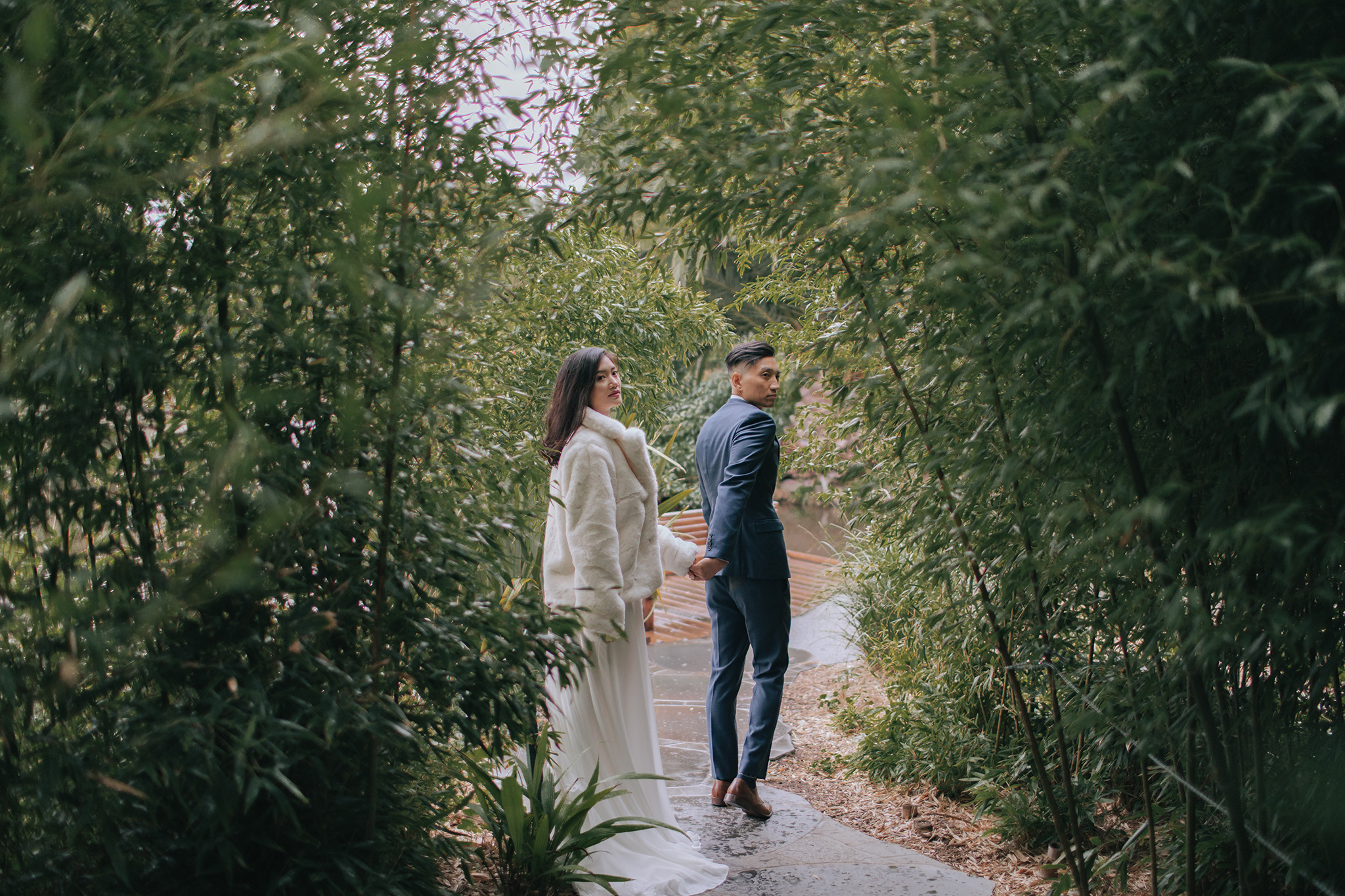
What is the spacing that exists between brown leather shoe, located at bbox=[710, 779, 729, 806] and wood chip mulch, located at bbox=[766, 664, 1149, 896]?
14.6 inches

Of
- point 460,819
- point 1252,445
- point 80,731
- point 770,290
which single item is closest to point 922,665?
point 770,290

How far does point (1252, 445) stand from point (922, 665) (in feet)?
8.81

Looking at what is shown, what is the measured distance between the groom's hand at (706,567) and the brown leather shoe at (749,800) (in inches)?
30.1

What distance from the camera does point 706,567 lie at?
3490 millimetres

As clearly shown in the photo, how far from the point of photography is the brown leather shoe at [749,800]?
354 cm

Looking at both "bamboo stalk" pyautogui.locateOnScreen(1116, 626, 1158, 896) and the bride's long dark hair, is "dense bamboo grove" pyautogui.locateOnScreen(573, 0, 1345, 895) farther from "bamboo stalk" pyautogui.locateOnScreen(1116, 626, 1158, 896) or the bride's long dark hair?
the bride's long dark hair

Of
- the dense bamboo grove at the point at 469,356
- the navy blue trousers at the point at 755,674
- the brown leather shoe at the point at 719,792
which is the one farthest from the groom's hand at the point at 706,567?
the dense bamboo grove at the point at 469,356

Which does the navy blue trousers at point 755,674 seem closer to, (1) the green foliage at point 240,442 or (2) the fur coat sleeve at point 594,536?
(2) the fur coat sleeve at point 594,536

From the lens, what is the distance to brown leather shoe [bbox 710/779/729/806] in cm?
363

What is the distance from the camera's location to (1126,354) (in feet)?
5.58

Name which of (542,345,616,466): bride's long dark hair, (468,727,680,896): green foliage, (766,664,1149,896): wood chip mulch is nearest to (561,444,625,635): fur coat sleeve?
(542,345,616,466): bride's long dark hair

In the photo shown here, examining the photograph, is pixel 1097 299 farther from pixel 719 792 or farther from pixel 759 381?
pixel 719 792

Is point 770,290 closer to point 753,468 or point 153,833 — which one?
point 753,468

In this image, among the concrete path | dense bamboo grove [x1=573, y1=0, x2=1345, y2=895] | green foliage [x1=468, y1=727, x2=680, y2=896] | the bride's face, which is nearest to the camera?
dense bamboo grove [x1=573, y1=0, x2=1345, y2=895]
